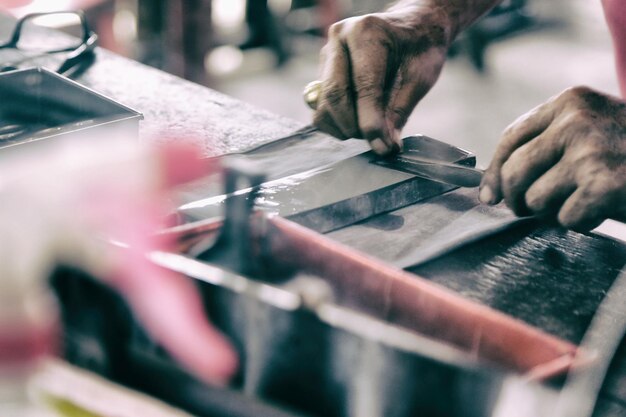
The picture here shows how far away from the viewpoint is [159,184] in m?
0.77

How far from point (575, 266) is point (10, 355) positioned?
632 mm

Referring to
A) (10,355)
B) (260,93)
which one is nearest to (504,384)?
(10,355)

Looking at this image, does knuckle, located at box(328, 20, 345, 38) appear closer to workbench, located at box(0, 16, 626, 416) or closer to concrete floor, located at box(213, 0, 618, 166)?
workbench, located at box(0, 16, 626, 416)

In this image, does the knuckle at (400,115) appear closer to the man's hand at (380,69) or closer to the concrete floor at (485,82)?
the man's hand at (380,69)

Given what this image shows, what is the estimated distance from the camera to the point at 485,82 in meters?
4.39

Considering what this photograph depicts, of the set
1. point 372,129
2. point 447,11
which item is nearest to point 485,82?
point 447,11

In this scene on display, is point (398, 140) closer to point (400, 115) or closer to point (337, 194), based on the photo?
point (400, 115)

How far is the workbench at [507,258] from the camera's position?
75 centimetres

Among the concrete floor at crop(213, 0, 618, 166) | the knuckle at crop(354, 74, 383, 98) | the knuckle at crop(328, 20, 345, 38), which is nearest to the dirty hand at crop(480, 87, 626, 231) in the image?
the knuckle at crop(354, 74, 383, 98)

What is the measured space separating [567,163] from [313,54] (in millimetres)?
3822

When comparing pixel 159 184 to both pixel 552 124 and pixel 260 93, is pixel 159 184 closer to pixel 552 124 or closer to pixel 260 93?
pixel 552 124

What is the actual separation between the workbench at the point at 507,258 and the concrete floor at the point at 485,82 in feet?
7.21

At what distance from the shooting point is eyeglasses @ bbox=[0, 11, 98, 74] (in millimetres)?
1410

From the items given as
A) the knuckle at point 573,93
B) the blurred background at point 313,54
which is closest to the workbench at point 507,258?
the knuckle at point 573,93
